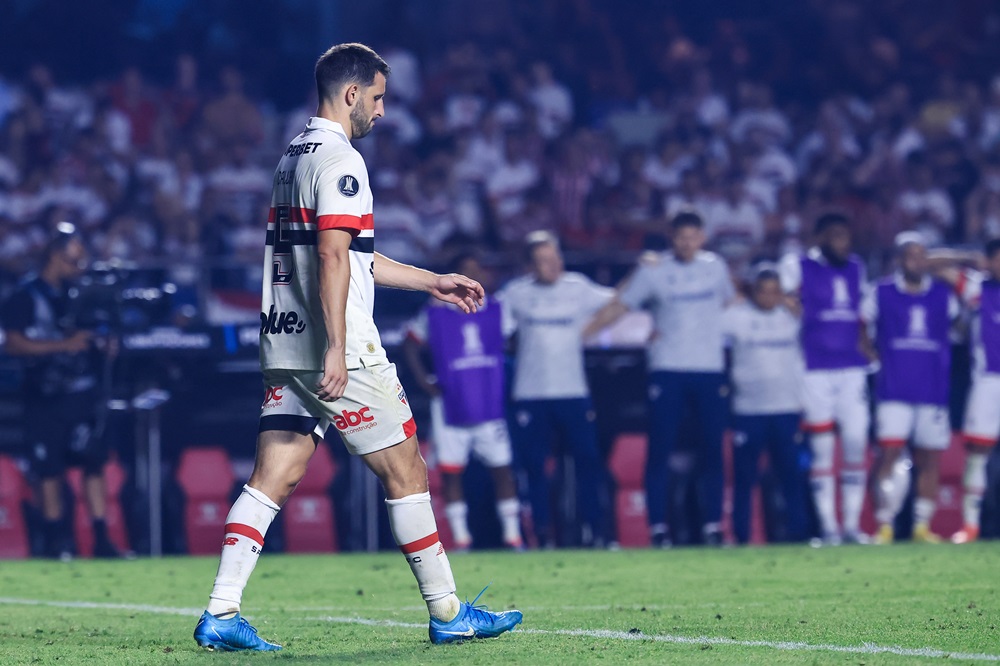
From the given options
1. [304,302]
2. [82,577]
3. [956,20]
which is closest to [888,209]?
[956,20]

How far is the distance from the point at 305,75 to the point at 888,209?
684 centimetres

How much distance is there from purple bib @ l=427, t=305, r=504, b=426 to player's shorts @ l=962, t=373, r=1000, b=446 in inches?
144

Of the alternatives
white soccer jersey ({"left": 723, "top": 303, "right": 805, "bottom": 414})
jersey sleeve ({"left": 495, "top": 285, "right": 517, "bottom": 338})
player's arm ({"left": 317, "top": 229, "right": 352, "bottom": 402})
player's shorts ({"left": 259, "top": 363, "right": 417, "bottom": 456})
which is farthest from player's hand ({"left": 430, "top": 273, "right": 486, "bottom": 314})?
white soccer jersey ({"left": 723, "top": 303, "right": 805, "bottom": 414})

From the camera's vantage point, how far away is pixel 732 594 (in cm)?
786

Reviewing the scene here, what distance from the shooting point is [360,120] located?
579 centimetres

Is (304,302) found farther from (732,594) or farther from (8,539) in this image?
(8,539)

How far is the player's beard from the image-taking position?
577 cm

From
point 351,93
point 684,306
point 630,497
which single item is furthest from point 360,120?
point 630,497

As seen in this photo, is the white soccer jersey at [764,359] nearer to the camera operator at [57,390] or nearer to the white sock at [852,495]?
the white sock at [852,495]

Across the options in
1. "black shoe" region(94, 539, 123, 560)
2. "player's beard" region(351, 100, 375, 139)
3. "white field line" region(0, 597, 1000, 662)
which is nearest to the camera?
"white field line" region(0, 597, 1000, 662)

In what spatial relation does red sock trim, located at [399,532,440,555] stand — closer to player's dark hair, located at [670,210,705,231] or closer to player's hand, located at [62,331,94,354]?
player's hand, located at [62,331,94,354]

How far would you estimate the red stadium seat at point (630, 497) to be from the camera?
1257 centimetres

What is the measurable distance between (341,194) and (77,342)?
637 centimetres

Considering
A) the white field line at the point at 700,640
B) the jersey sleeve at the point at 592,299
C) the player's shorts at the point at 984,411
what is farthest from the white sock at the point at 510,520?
the white field line at the point at 700,640
